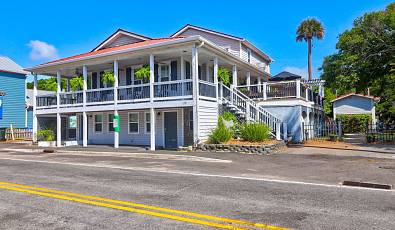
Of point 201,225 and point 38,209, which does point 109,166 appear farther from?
point 201,225

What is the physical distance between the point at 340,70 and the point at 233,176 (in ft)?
49.5

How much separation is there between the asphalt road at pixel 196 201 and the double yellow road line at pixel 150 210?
0.54 feet

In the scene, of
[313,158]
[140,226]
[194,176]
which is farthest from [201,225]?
[313,158]

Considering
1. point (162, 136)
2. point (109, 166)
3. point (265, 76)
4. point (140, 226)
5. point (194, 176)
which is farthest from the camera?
Answer: point (265, 76)

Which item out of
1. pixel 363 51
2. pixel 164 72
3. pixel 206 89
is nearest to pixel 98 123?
pixel 164 72

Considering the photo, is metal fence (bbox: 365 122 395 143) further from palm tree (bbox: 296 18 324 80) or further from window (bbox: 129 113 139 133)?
palm tree (bbox: 296 18 324 80)

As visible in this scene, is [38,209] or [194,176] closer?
[38,209]

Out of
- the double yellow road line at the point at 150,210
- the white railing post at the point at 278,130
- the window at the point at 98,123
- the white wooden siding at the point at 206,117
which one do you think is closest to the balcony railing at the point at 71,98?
the window at the point at 98,123

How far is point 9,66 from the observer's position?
121 feet

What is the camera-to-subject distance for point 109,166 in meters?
13.1

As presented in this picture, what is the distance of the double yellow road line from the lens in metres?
5.32

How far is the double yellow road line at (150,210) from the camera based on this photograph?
5316mm

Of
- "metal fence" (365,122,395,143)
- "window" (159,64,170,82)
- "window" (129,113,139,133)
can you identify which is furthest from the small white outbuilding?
"window" (129,113,139,133)

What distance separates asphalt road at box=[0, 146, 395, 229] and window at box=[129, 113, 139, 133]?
12316 mm
